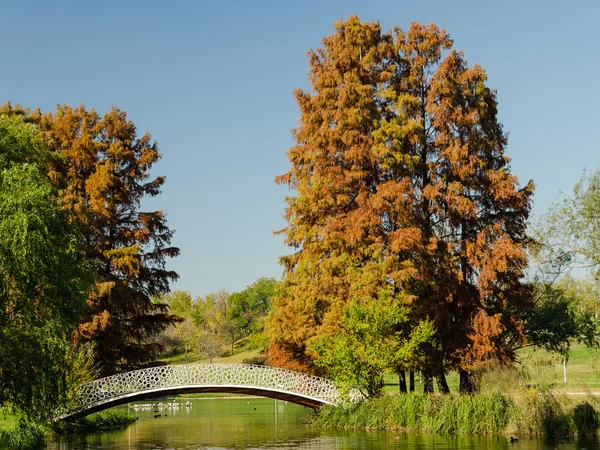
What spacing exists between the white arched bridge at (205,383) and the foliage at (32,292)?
10.5m

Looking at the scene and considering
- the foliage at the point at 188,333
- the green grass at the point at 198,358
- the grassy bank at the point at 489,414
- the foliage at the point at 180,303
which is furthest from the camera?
the foliage at the point at 180,303

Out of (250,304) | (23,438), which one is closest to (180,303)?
(250,304)

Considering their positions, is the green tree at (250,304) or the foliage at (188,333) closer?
the foliage at (188,333)

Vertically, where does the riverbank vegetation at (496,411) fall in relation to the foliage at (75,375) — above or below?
below

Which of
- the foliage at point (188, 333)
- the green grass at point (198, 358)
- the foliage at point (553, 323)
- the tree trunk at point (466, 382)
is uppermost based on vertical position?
the foliage at point (188, 333)

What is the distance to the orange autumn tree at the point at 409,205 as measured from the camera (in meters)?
30.2

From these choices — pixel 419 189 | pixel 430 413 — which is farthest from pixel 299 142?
pixel 430 413

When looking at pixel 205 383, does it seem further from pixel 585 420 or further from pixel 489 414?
pixel 585 420

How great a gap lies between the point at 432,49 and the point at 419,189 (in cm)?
639

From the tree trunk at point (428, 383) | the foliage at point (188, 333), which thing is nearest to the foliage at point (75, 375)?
the tree trunk at point (428, 383)

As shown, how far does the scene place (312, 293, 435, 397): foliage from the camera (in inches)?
1069

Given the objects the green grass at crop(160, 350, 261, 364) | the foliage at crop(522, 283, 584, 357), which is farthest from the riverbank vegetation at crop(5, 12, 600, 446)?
the green grass at crop(160, 350, 261, 364)

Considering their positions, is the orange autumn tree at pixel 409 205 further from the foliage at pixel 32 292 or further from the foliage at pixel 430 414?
the foliage at pixel 32 292

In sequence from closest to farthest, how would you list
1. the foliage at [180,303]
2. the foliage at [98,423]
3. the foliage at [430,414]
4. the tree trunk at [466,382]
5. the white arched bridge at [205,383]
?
the foliage at [430,414] → the foliage at [98,423] → the white arched bridge at [205,383] → the tree trunk at [466,382] → the foliage at [180,303]
